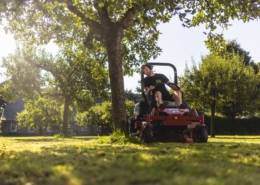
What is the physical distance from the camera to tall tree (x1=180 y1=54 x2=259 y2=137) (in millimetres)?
30156

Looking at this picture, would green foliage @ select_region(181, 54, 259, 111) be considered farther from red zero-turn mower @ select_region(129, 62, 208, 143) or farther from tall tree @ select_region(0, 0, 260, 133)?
red zero-turn mower @ select_region(129, 62, 208, 143)

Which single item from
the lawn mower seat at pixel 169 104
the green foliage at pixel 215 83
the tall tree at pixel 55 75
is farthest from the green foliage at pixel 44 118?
the lawn mower seat at pixel 169 104

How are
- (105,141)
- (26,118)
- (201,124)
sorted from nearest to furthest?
(201,124), (105,141), (26,118)

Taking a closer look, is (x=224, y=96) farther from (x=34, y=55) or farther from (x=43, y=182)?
(x=43, y=182)

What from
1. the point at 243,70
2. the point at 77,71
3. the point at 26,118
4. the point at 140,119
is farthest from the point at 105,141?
the point at 26,118

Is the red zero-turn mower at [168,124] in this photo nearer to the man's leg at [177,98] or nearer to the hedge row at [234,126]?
the man's leg at [177,98]

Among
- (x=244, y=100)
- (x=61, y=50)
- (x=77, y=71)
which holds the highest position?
(x=61, y=50)

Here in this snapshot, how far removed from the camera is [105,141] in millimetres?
10766

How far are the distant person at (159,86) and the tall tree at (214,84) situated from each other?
20773 mm

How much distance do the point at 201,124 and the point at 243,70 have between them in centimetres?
2499

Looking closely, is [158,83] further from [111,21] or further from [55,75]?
[55,75]

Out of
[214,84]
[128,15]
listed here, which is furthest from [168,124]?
[214,84]

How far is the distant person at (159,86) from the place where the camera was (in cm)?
976

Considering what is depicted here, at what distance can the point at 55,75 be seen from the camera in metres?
31.4
